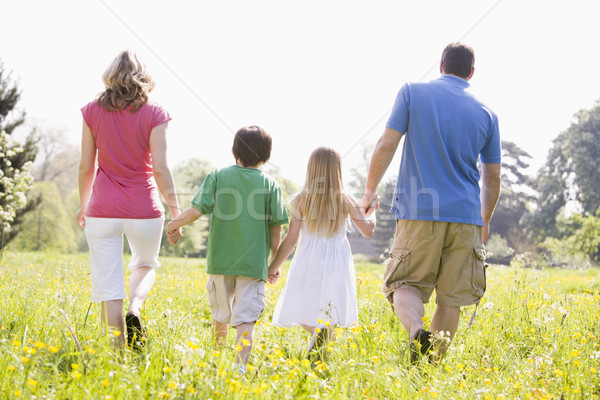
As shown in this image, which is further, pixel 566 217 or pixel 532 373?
pixel 566 217

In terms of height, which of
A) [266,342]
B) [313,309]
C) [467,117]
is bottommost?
[266,342]

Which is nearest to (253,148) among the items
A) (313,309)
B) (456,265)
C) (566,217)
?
(313,309)

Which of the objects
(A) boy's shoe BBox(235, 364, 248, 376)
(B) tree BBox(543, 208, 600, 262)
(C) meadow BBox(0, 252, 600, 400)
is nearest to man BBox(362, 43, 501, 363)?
(C) meadow BBox(0, 252, 600, 400)

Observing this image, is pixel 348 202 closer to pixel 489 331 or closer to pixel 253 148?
pixel 253 148

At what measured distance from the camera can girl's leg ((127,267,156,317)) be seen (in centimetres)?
340

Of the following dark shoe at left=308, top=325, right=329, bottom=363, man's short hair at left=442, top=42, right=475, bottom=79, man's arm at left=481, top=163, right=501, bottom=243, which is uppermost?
man's short hair at left=442, top=42, right=475, bottom=79

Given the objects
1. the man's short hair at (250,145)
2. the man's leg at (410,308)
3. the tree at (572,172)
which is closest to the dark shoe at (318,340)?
the man's leg at (410,308)

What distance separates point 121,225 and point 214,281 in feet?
2.39

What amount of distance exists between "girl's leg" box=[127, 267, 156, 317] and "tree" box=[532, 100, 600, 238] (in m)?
33.4

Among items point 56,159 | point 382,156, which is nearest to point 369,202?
point 382,156

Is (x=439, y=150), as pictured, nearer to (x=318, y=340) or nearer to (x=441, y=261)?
(x=441, y=261)

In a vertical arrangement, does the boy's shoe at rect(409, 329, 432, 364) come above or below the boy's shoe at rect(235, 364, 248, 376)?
above

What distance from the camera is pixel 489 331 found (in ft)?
13.8

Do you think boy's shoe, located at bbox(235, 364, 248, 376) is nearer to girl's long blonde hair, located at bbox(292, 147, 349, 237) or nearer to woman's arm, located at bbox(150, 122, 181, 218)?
woman's arm, located at bbox(150, 122, 181, 218)
